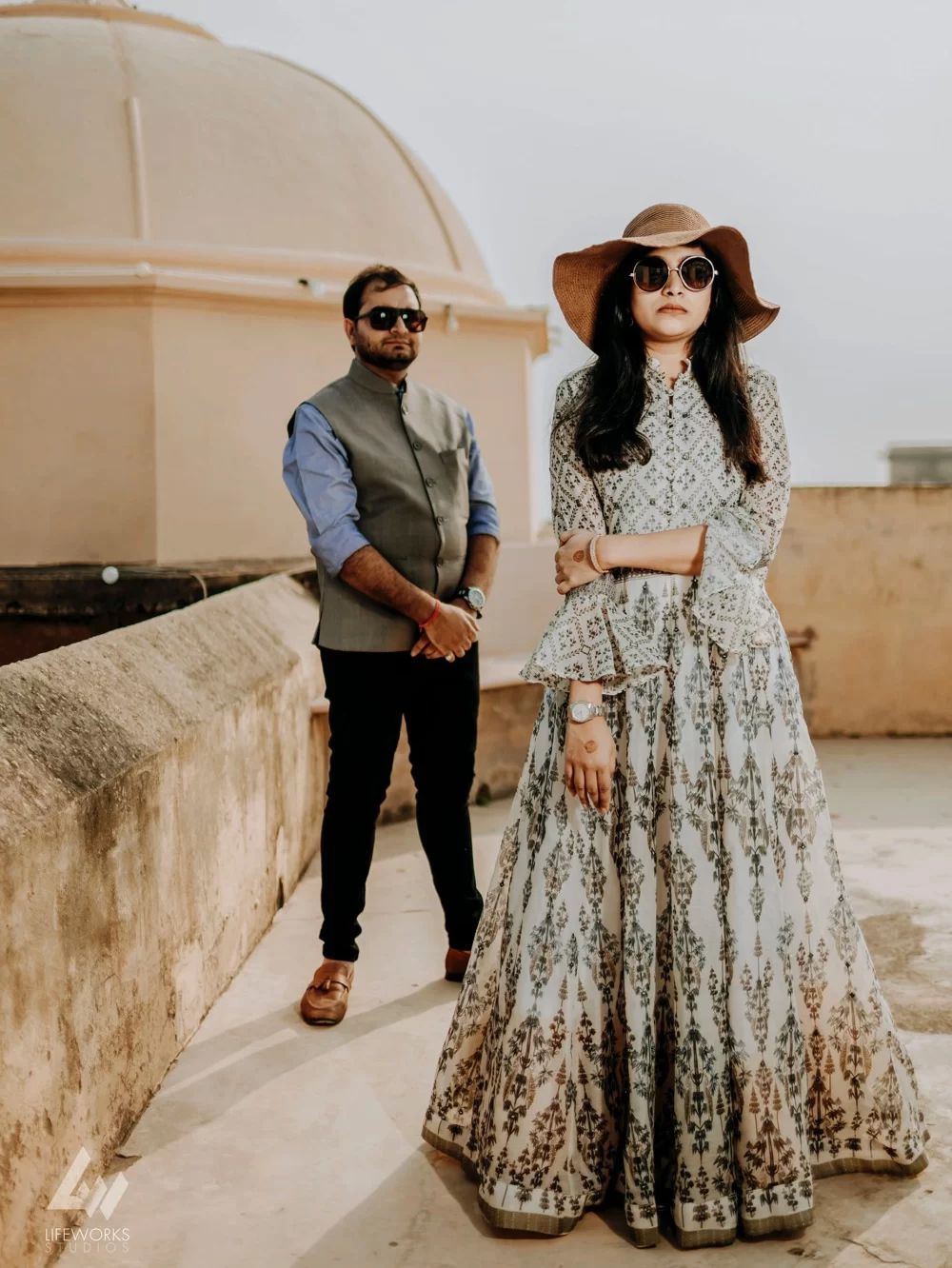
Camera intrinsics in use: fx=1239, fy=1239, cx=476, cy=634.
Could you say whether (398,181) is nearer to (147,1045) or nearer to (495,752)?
(495,752)

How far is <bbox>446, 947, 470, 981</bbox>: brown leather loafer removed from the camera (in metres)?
3.58

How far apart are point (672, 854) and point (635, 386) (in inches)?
35.0

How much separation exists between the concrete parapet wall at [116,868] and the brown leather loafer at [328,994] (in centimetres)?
27

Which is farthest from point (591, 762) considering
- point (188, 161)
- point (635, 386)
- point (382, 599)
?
point (188, 161)

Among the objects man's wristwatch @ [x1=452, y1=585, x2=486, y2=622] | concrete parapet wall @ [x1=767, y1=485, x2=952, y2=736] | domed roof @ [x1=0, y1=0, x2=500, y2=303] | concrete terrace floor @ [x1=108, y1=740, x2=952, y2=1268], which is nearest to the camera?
concrete terrace floor @ [x1=108, y1=740, x2=952, y2=1268]

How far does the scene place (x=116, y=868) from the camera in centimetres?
251

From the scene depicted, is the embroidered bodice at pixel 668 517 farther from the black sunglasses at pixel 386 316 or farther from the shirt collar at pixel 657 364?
the black sunglasses at pixel 386 316

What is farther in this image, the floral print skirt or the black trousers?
the black trousers

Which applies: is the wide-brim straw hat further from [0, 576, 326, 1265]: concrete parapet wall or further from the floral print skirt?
[0, 576, 326, 1265]: concrete parapet wall

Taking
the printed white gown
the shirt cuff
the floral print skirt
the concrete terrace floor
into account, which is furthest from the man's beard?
the concrete terrace floor

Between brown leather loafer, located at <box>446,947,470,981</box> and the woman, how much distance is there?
3.57 feet

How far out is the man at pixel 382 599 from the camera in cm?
331

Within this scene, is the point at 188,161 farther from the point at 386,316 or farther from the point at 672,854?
the point at 672,854

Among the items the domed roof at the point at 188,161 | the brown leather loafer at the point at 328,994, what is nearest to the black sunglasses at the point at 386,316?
the brown leather loafer at the point at 328,994
